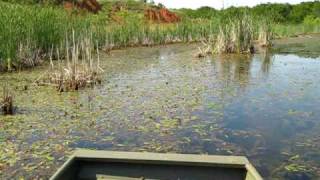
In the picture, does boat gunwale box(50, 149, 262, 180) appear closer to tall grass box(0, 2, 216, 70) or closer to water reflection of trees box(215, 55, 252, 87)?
water reflection of trees box(215, 55, 252, 87)

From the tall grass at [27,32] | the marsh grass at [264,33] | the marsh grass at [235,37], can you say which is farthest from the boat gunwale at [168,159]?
the marsh grass at [264,33]

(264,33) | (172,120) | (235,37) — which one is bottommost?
(172,120)

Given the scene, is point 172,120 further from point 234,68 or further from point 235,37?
point 235,37

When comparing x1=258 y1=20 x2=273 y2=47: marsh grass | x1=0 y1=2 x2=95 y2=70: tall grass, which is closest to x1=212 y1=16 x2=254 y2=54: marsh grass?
x1=258 y1=20 x2=273 y2=47: marsh grass

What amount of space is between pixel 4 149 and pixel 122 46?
15.5 metres

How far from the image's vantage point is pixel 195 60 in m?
15.9

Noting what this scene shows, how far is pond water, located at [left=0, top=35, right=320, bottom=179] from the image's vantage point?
5301 millimetres

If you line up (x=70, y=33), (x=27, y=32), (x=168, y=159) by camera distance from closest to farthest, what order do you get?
1. (x=168, y=159)
2. (x=27, y=32)
3. (x=70, y=33)

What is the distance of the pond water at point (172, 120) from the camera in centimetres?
530

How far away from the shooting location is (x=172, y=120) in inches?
271

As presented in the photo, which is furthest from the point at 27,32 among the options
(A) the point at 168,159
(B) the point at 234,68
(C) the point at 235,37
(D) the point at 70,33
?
(A) the point at 168,159

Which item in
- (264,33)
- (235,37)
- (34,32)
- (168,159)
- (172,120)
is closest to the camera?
(168,159)

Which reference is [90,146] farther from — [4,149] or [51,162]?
[4,149]

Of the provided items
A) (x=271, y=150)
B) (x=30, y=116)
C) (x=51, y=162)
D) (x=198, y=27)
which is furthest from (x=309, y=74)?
(x=198, y=27)
